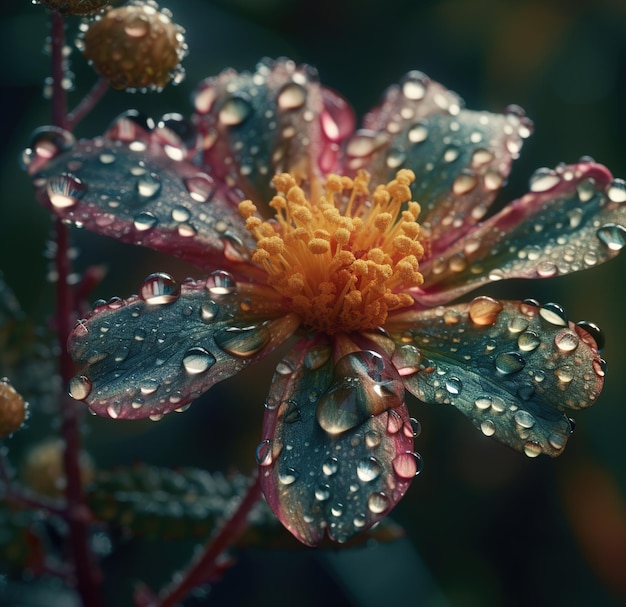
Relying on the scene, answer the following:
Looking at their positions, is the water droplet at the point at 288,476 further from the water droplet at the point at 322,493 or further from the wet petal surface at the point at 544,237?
the wet petal surface at the point at 544,237

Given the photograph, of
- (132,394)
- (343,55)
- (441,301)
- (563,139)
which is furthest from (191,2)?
(132,394)

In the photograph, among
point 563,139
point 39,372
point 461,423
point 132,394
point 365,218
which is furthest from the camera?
point 563,139

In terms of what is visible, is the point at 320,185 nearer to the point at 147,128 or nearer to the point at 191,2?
the point at 147,128

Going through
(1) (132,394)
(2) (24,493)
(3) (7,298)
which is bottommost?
(2) (24,493)

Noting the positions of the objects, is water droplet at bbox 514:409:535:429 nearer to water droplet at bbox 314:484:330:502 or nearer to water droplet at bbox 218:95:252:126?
water droplet at bbox 314:484:330:502

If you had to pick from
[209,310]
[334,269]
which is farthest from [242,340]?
[334,269]

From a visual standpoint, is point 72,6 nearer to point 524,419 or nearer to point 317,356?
point 317,356

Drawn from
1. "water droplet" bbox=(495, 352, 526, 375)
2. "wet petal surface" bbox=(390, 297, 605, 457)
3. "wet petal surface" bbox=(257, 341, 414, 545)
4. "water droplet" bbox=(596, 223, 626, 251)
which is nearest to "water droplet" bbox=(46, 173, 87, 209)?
"wet petal surface" bbox=(257, 341, 414, 545)
